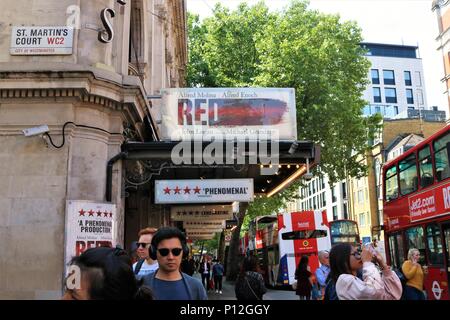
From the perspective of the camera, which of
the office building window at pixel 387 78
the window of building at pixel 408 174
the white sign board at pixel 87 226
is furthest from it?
the office building window at pixel 387 78

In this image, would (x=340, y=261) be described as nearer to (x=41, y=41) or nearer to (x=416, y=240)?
(x=41, y=41)

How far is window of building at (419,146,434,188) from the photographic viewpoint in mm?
11727

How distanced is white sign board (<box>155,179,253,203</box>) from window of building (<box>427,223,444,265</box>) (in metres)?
4.40

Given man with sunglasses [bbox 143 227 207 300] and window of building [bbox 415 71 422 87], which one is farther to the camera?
window of building [bbox 415 71 422 87]

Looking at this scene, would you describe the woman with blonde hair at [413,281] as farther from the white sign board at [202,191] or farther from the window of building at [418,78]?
the window of building at [418,78]

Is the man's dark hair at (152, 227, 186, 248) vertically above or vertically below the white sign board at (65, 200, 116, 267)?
below

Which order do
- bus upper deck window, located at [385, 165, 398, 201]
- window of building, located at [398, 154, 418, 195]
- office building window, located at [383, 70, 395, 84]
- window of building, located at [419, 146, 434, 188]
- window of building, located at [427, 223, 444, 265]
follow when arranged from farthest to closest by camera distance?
1. office building window, located at [383, 70, 395, 84]
2. bus upper deck window, located at [385, 165, 398, 201]
3. window of building, located at [398, 154, 418, 195]
4. window of building, located at [419, 146, 434, 188]
5. window of building, located at [427, 223, 444, 265]

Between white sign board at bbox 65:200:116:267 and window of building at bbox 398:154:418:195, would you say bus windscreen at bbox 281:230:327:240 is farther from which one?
white sign board at bbox 65:200:116:267

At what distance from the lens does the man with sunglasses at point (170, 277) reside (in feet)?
11.8

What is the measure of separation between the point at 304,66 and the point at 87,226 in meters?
17.4

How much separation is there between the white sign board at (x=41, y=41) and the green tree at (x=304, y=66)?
15178 millimetres

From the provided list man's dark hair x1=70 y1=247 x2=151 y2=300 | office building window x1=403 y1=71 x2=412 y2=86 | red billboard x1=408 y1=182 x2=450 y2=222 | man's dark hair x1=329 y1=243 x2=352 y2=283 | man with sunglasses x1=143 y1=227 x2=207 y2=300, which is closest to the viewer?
man's dark hair x1=70 y1=247 x2=151 y2=300

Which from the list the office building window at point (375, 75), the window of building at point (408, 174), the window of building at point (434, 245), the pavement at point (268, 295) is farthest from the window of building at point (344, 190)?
the window of building at point (434, 245)

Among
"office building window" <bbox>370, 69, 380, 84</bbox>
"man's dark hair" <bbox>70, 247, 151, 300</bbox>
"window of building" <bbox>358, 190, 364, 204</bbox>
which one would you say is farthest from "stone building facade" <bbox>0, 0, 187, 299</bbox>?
"office building window" <bbox>370, 69, 380, 84</bbox>
